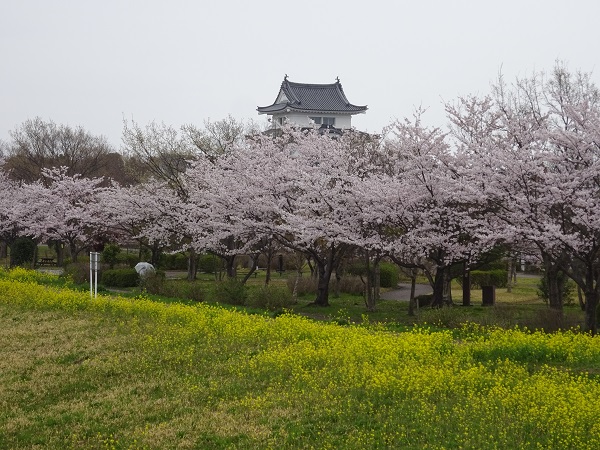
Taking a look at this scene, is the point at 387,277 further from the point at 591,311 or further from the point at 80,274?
the point at 591,311

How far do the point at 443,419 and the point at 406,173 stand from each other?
969cm

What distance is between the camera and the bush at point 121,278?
24.6m

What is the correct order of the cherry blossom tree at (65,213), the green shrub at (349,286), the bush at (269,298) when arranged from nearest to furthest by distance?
the bush at (269,298)
the green shrub at (349,286)
the cherry blossom tree at (65,213)

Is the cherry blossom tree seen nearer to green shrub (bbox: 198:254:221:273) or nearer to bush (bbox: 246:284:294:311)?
green shrub (bbox: 198:254:221:273)

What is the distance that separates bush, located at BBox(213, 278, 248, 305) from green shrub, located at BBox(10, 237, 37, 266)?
18090mm

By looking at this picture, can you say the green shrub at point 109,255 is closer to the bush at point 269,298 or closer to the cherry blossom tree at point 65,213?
the cherry blossom tree at point 65,213

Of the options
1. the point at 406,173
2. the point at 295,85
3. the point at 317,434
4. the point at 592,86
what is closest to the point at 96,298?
the point at 406,173

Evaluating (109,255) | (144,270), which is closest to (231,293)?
(144,270)

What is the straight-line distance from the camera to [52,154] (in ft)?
145

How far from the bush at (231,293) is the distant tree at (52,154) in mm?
25353

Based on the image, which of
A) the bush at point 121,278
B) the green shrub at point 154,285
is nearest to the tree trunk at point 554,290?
the green shrub at point 154,285

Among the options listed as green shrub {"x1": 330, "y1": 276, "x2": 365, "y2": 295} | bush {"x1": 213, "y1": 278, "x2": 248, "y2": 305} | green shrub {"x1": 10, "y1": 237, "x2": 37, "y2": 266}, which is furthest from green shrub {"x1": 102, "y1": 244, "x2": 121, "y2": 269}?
bush {"x1": 213, "y1": 278, "x2": 248, "y2": 305}

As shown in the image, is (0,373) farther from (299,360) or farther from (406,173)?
(406,173)

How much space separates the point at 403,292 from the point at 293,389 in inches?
653
